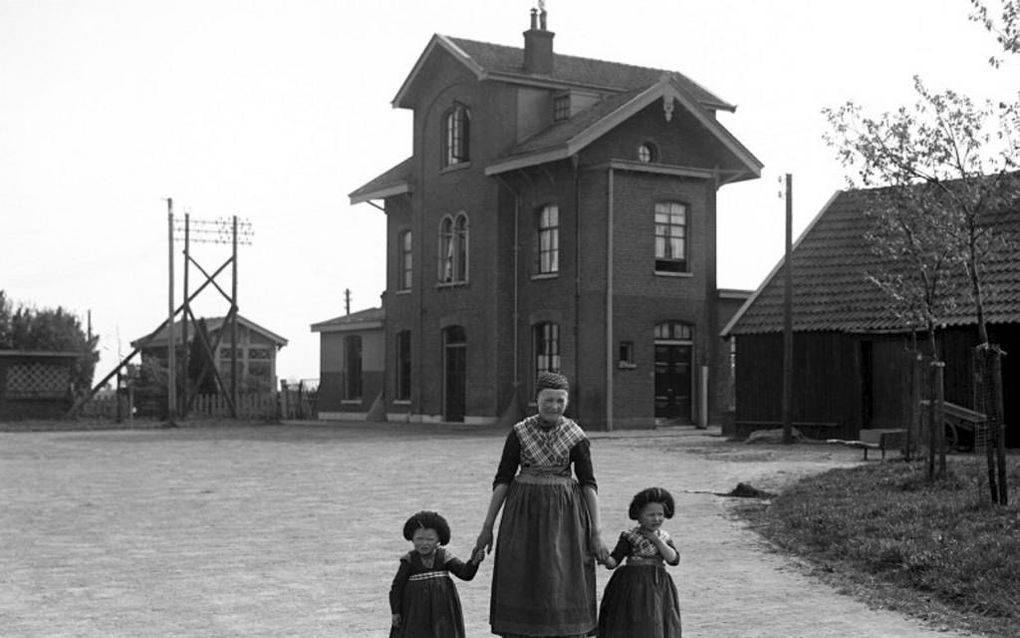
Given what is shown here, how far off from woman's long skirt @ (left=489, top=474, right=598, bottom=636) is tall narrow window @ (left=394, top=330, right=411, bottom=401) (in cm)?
3439

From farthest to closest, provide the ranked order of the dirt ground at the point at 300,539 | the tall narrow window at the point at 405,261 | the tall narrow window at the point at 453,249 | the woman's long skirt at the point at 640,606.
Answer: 1. the tall narrow window at the point at 405,261
2. the tall narrow window at the point at 453,249
3. the dirt ground at the point at 300,539
4. the woman's long skirt at the point at 640,606

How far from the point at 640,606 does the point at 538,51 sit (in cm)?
3163

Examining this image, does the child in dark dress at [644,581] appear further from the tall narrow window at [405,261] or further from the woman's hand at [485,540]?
the tall narrow window at [405,261]

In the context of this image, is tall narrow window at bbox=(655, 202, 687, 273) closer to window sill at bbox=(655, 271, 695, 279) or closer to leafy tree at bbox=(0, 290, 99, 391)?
window sill at bbox=(655, 271, 695, 279)

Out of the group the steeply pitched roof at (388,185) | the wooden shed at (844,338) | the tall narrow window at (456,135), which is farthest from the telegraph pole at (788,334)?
the steeply pitched roof at (388,185)

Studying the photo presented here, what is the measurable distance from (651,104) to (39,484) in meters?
20.2

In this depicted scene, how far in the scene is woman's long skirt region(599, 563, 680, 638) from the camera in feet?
23.2

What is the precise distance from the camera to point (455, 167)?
38.7m

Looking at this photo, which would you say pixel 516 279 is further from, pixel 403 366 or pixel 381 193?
pixel 381 193

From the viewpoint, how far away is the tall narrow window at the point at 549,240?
35844 millimetres

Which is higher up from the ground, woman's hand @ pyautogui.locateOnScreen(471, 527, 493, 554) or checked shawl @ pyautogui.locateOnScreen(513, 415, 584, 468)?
checked shawl @ pyautogui.locateOnScreen(513, 415, 584, 468)

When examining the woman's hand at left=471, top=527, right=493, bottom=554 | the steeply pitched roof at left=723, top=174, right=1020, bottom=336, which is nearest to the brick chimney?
the steeply pitched roof at left=723, top=174, right=1020, bottom=336

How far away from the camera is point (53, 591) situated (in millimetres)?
10219

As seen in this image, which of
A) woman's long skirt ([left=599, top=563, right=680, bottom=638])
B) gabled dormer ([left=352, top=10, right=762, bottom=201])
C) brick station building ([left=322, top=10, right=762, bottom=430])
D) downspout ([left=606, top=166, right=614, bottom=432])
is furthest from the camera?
gabled dormer ([left=352, top=10, right=762, bottom=201])
